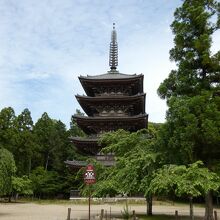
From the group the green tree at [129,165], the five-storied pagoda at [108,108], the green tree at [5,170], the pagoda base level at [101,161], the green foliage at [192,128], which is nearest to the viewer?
the green foliage at [192,128]

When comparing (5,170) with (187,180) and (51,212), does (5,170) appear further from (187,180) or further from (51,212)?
(187,180)

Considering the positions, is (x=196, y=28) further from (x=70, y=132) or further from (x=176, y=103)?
(x=70, y=132)

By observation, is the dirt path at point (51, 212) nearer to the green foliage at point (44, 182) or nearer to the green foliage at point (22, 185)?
the green foliage at point (22, 185)

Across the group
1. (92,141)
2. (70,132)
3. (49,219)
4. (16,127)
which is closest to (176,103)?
(49,219)

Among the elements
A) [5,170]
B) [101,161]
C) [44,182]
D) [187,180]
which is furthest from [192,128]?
[44,182]

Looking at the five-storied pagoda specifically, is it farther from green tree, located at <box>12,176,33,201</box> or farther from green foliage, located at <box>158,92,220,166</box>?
green foliage, located at <box>158,92,220,166</box>

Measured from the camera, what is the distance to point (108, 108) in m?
42.5

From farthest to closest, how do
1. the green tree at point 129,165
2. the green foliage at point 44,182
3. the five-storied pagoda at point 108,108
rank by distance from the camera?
1. the green foliage at point 44,182
2. the five-storied pagoda at point 108,108
3. the green tree at point 129,165

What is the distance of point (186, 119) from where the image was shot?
704 inches

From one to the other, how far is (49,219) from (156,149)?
723cm

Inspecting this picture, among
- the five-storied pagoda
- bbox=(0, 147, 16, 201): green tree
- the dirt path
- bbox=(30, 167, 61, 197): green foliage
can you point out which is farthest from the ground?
bbox=(30, 167, 61, 197): green foliage

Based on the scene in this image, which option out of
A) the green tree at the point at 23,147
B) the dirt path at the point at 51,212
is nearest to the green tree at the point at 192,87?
the dirt path at the point at 51,212

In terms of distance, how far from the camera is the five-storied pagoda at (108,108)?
4044 cm

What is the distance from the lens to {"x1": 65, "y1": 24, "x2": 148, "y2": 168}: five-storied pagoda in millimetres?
40438
